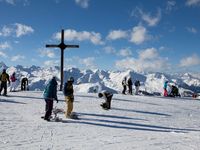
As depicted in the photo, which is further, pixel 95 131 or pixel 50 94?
pixel 50 94

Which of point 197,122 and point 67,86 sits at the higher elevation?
point 67,86

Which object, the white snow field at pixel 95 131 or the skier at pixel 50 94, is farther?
the skier at pixel 50 94

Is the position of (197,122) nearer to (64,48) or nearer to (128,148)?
(128,148)

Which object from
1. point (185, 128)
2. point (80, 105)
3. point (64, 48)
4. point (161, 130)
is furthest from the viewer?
point (64, 48)

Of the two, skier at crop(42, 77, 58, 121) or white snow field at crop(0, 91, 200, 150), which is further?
skier at crop(42, 77, 58, 121)

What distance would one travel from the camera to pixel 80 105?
91.6 ft

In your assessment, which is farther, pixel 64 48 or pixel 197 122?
pixel 64 48

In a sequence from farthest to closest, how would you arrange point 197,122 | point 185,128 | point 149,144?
1. point 197,122
2. point 185,128
3. point 149,144

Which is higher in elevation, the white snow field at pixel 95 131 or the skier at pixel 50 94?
the skier at pixel 50 94

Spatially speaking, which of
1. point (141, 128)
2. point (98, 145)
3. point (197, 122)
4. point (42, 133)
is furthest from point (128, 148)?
point (197, 122)

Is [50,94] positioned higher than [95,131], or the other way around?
[50,94]

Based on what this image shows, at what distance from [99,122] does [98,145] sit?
6547 millimetres

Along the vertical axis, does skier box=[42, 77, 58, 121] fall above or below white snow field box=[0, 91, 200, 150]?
above

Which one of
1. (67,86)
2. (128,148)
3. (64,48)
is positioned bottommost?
(128,148)
